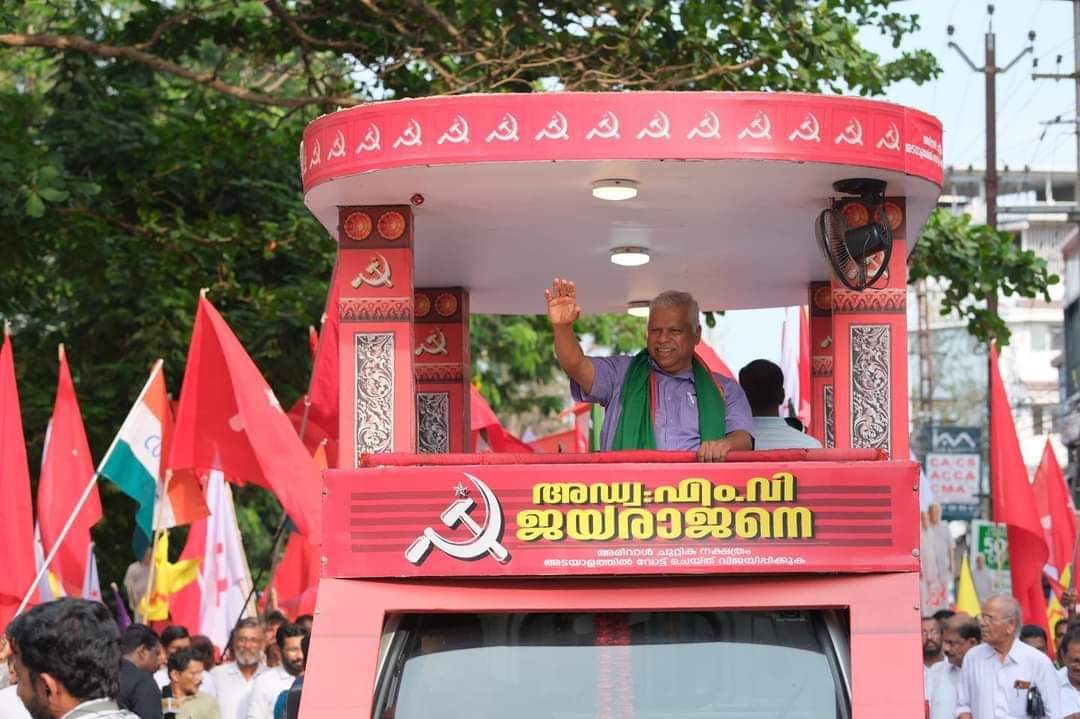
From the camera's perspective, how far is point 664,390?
23.6ft

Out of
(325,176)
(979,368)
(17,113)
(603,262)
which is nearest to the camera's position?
(325,176)

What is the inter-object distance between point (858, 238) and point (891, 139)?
474mm

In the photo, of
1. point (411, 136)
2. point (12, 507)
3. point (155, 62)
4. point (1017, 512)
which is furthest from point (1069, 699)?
point (155, 62)

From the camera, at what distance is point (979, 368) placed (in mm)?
65625

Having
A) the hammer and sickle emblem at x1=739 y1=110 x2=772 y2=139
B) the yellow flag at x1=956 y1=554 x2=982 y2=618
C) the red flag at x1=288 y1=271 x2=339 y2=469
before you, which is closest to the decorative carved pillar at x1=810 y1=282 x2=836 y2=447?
the hammer and sickle emblem at x1=739 y1=110 x2=772 y2=139

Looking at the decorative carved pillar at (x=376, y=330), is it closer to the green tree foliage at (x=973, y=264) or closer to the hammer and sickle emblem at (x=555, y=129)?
the hammer and sickle emblem at (x=555, y=129)

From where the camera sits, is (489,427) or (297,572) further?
(489,427)

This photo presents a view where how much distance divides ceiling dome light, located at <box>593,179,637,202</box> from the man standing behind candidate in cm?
44

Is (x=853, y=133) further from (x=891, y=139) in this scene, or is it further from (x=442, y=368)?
(x=442, y=368)

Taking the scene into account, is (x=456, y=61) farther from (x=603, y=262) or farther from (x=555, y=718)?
(x=555, y=718)

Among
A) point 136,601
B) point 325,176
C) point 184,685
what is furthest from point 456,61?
point 325,176

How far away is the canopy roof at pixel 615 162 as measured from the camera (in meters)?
6.61

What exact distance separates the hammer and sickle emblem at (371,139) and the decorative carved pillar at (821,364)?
291cm

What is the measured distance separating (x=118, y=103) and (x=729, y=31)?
598 centimetres
